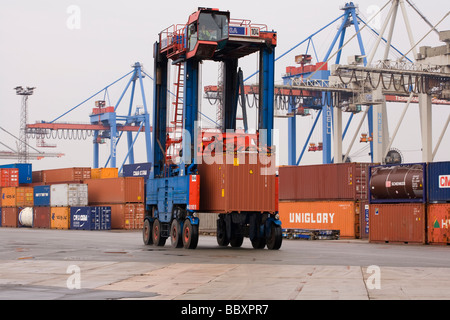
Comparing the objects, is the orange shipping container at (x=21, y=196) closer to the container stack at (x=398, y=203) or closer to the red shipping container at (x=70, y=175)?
the red shipping container at (x=70, y=175)

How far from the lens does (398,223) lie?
119 feet

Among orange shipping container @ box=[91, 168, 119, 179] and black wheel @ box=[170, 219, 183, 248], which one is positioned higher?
orange shipping container @ box=[91, 168, 119, 179]

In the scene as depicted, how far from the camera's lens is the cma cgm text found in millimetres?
42438

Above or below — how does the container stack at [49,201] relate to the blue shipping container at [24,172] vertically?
below

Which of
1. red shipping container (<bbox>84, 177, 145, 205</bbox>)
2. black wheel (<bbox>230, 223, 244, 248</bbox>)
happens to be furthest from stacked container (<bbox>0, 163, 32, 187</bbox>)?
black wheel (<bbox>230, 223, 244, 248</bbox>)

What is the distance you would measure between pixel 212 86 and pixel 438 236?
6394 centimetres

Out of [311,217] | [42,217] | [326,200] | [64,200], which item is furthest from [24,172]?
[326,200]

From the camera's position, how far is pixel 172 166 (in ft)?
104

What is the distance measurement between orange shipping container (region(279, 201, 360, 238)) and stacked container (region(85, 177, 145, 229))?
2190 centimetres

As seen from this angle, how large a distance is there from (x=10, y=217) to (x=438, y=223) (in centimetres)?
5326

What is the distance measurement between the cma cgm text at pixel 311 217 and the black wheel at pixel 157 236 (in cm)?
1304

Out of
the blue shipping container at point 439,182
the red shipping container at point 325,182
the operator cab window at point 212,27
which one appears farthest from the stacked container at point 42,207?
the operator cab window at point 212,27

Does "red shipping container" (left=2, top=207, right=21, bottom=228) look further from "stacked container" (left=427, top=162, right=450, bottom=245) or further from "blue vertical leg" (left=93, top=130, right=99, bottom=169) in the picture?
"blue vertical leg" (left=93, top=130, right=99, bottom=169)

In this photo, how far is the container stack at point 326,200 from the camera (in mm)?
41281
